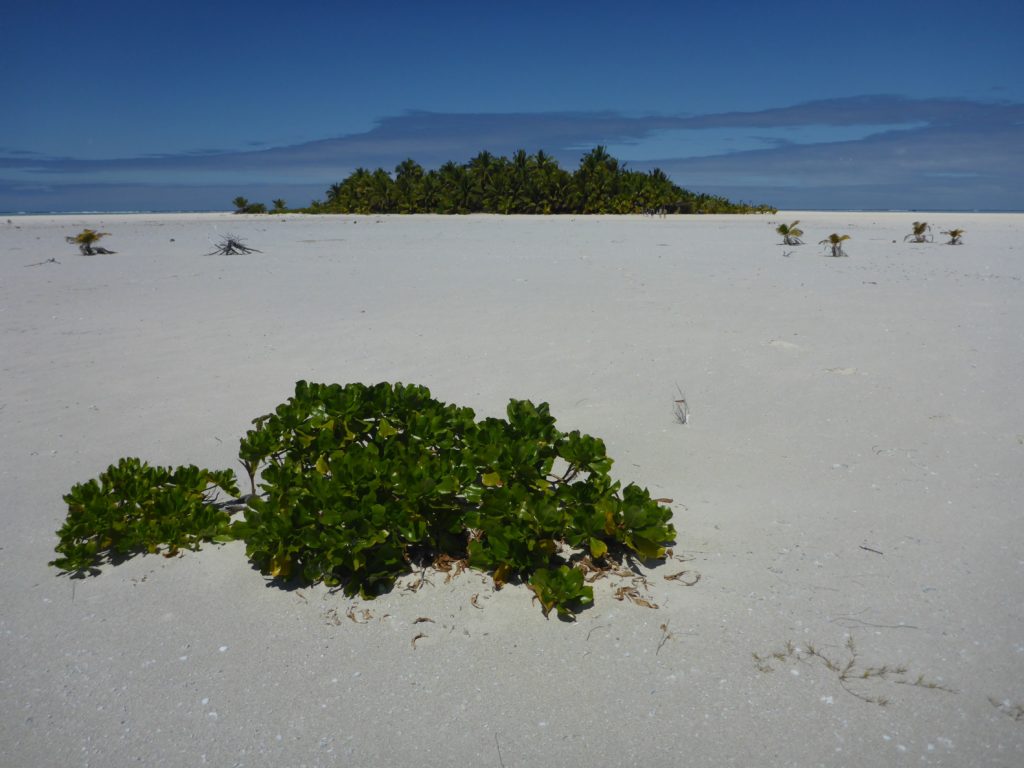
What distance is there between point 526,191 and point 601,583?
116 feet

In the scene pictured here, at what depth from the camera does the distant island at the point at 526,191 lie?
1397 inches

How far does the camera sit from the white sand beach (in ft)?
7.04

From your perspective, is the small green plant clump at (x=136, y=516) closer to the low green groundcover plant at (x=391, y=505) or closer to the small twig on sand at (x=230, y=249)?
the low green groundcover plant at (x=391, y=505)

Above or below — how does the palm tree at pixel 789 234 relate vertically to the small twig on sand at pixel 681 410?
above

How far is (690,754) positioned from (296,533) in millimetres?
1593

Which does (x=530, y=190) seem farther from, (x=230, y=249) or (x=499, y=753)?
(x=499, y=753)

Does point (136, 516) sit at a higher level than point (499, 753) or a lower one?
higher

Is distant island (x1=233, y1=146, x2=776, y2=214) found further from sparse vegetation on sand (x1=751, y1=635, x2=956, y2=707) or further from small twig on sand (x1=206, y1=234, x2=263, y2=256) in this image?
sparse vegetation on sand (x1=751, y1=635, x2=956, y2=707)

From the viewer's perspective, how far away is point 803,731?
6.91 feet

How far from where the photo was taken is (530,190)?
36562mm

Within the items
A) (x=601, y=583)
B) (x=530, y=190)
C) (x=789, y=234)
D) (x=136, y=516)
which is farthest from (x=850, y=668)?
(x=530, y=190)

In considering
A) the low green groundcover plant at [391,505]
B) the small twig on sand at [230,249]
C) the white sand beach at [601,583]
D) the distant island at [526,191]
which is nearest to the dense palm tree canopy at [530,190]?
the distant island at [526,191]

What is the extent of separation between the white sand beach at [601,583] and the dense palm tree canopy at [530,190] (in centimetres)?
2908

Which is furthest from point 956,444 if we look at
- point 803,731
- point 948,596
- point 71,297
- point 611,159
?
point 611,159
